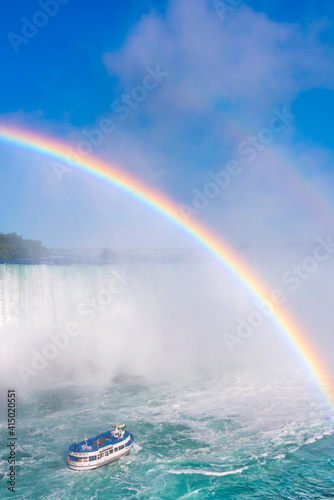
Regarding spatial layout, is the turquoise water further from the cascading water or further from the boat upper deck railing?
the boat upper deck railing

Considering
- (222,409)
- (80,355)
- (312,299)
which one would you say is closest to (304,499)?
(222,409)

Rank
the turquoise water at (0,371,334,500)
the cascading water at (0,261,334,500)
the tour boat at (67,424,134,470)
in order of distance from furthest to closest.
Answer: the tour boat at (67,424,134,470) → the cascading water at (0,261,334,500) → the turquoise water at (0,371,334,500)

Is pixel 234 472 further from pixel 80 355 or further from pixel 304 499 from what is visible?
pixel 80 355

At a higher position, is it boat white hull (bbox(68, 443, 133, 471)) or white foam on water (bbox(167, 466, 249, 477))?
boat white hull (bbox(68, 443, 133, 471))

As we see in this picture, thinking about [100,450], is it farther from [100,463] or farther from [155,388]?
[155,388]

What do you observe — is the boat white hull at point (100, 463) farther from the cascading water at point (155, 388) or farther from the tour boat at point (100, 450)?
the cascading water at point (155, 388)

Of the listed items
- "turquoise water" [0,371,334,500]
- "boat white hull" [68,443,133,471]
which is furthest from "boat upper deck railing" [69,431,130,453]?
"turquoise water" [0,371,334,500]
